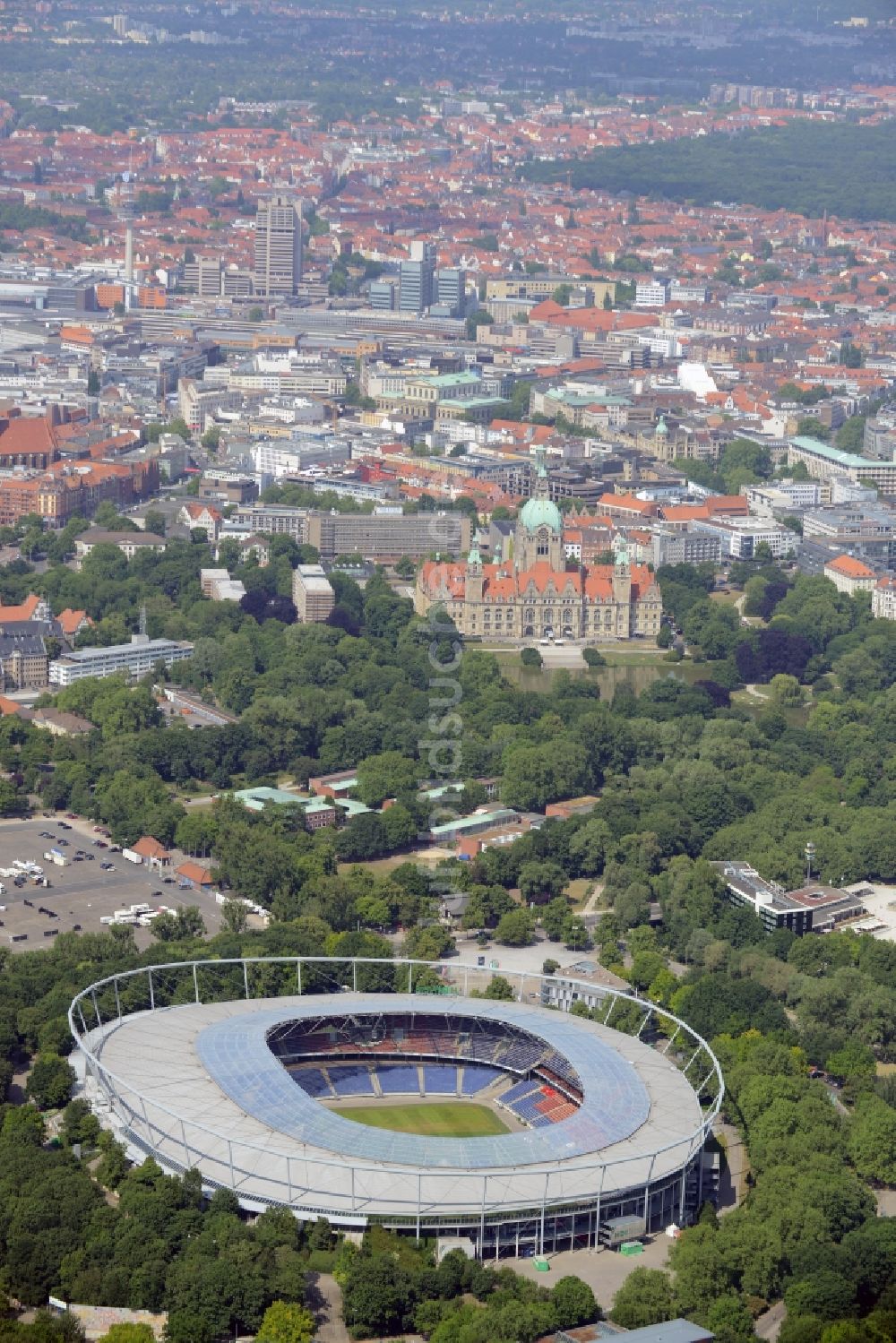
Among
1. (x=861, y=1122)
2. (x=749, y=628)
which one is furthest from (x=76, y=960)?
(x=749, y=628)

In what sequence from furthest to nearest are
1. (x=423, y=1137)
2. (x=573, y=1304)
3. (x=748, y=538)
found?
(x=748, y=538), (x=423, y=1137), (x=573, y=1304)

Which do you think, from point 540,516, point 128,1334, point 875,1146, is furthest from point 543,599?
point 128,1334

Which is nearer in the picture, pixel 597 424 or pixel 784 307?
pixel 597 424

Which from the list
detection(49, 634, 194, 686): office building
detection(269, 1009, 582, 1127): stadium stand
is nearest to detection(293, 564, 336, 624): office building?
detection(49, 634, 194, 686): office building

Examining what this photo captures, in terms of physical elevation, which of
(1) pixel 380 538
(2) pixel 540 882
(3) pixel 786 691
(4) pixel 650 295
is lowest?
(4) pixel 650 295

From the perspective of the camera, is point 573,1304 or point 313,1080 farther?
point 313,1080

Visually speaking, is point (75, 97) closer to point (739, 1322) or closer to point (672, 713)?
point (672, 713)

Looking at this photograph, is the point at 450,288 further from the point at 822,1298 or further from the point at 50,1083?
the point at 822,1298
